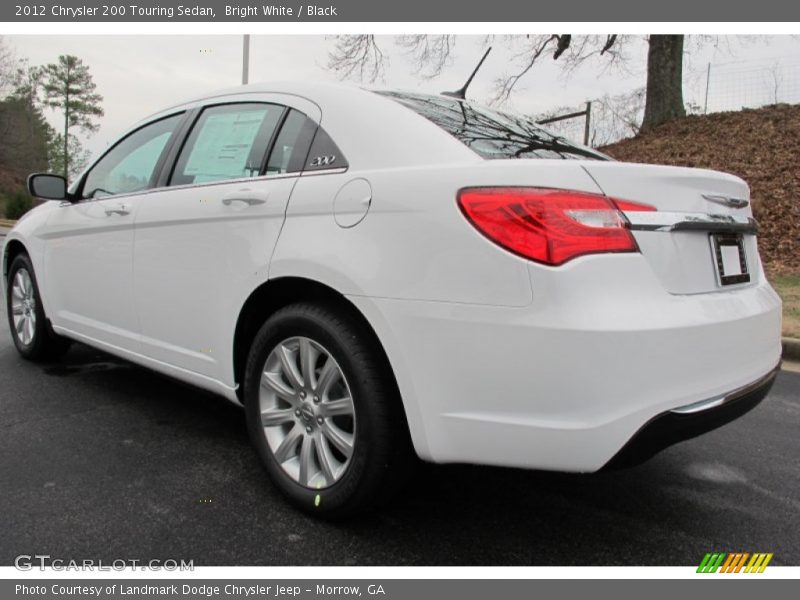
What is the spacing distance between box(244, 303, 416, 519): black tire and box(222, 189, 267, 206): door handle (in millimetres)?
475

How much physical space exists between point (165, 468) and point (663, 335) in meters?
2.06

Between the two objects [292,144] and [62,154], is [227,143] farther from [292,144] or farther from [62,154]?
[62,154]

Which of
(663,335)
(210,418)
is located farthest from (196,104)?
(663,335)

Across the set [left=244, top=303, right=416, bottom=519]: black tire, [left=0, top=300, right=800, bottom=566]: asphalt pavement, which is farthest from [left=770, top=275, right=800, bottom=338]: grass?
[left=244, top=303, right=416, bottom=519]: black tire

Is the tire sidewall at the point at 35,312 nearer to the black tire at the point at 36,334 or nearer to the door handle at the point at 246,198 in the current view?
the black tire at the point at 36,334

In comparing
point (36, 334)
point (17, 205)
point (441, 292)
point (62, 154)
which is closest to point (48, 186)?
point (36, 334)

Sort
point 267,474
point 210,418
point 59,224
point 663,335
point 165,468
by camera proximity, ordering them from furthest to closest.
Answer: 1. point 59,224
2. point 210,418
3. point 165,468
4. point 267,474
5. point 663,335

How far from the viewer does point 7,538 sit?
6.92 feet

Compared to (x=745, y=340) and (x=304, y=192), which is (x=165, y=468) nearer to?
(x=304, y=192)

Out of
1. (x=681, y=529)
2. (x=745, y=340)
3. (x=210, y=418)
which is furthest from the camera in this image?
(x=210, y=418)

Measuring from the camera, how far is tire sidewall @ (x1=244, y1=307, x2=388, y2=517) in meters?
2.05

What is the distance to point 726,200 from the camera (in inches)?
83.7

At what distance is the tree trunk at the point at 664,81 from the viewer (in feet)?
40.8

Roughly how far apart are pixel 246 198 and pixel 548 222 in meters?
1.25
